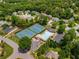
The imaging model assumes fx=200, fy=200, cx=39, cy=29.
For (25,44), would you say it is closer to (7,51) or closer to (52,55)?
(7,51)

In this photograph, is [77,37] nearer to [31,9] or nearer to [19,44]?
[19,44]

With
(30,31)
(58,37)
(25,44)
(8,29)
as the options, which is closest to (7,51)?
(25,44)

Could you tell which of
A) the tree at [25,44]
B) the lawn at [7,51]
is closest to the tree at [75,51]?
the tree at [25,44]

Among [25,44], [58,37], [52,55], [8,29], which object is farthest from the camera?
[8,29]

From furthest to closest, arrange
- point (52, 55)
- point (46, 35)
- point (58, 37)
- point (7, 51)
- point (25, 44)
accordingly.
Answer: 1. point (46, 35)
2. point (58, 37)
3. point (7, 51)
4. point (25, 44)
5. point (52, 55)

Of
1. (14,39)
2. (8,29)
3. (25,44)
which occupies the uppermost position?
(25,44)

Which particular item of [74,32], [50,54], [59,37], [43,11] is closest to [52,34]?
[59,37]

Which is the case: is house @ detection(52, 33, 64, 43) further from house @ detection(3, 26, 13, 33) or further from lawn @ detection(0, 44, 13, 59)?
house @ detection(3, 26, 13, 33)

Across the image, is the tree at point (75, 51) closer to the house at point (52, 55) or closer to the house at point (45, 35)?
the house at point (52, 55)
